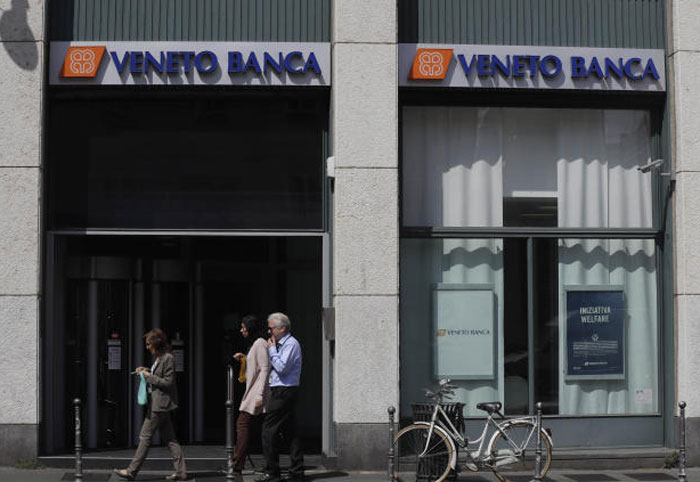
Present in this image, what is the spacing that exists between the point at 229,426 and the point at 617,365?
5849mm

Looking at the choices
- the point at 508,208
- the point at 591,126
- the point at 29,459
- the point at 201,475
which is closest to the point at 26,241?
the point at 29,459

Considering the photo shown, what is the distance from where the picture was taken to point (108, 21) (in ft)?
46.9

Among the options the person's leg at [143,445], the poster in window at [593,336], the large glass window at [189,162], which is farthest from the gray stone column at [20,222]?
the poster in window at [593,336]

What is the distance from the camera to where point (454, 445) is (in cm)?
1267

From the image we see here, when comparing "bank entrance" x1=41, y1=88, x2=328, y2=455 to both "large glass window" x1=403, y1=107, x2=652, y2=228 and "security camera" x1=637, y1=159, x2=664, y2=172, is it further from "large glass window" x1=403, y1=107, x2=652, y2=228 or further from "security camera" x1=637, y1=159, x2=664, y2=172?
"security camera" x1=637, y1=159, x2=664, y2=172

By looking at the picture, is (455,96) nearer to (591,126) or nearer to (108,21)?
(591,126)

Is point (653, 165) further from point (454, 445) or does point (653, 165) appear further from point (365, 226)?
point (454, 445)

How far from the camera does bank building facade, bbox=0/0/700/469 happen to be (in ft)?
45.7

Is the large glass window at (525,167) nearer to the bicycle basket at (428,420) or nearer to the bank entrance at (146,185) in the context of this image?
the bank entrance at (146,185)

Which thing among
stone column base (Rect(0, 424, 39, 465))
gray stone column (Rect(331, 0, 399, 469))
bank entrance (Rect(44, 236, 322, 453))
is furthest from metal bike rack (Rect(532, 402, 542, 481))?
stone column base (Rect(0, 424, 39, 465))

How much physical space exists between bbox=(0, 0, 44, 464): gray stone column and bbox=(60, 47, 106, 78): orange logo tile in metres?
0.35

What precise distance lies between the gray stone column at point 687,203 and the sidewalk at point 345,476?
3.09 ft

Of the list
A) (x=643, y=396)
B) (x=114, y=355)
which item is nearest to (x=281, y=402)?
(x=114, y=355)

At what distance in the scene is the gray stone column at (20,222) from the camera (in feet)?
44.6
